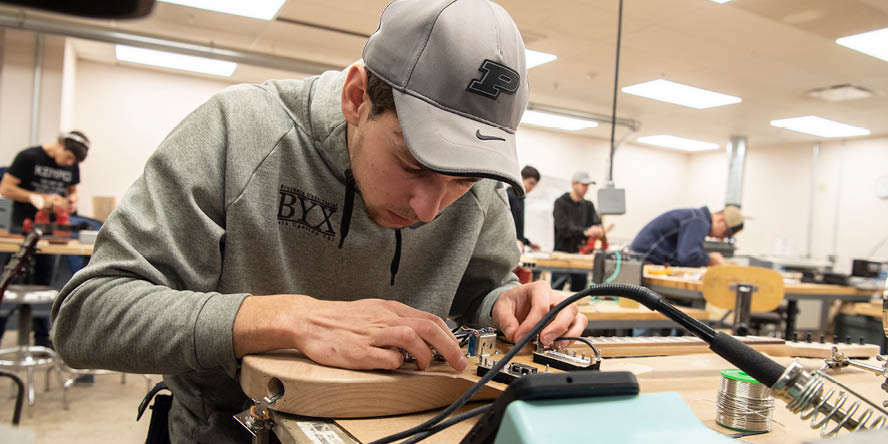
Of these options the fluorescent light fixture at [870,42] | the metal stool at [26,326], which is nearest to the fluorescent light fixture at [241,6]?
the metal stool at [26,326]

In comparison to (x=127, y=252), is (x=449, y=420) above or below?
below

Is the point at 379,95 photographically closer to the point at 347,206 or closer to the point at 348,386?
the point at 347,206

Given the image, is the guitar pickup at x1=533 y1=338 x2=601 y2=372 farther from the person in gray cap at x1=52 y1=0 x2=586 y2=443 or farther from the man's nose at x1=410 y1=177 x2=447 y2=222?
the man's nose at x1=410 y1=177 x2=447 y2=222

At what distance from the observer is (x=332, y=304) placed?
71cm

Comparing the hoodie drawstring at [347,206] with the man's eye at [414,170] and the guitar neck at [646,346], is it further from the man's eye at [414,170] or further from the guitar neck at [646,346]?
the guitar neck at [646,346]

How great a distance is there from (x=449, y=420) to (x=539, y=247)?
5.87 meters

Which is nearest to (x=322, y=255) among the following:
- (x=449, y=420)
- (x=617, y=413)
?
(x=449, y=420)

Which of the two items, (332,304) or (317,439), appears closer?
(317,439)

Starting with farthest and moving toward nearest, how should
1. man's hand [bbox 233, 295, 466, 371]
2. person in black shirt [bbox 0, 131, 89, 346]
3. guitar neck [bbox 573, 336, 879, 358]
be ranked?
person in black shirt [bbox 0, 131, 89, 346], guitar neck [bbox 573, 336, 879, 358], man's hand [bbox 233, 295, 466, 371]

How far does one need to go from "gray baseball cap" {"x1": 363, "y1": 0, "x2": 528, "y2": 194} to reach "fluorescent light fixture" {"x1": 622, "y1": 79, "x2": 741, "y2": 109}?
6793 millimetres

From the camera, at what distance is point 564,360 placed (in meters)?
0.78

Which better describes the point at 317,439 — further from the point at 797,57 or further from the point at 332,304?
the point at 797,57

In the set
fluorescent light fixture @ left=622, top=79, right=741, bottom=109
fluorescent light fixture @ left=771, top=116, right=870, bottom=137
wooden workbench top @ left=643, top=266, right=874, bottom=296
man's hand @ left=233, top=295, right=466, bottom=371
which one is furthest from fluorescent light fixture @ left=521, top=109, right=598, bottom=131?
man's hand @ left=233, top=295, right=466, bottom=371

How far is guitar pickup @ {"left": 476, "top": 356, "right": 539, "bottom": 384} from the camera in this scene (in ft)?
2.26
